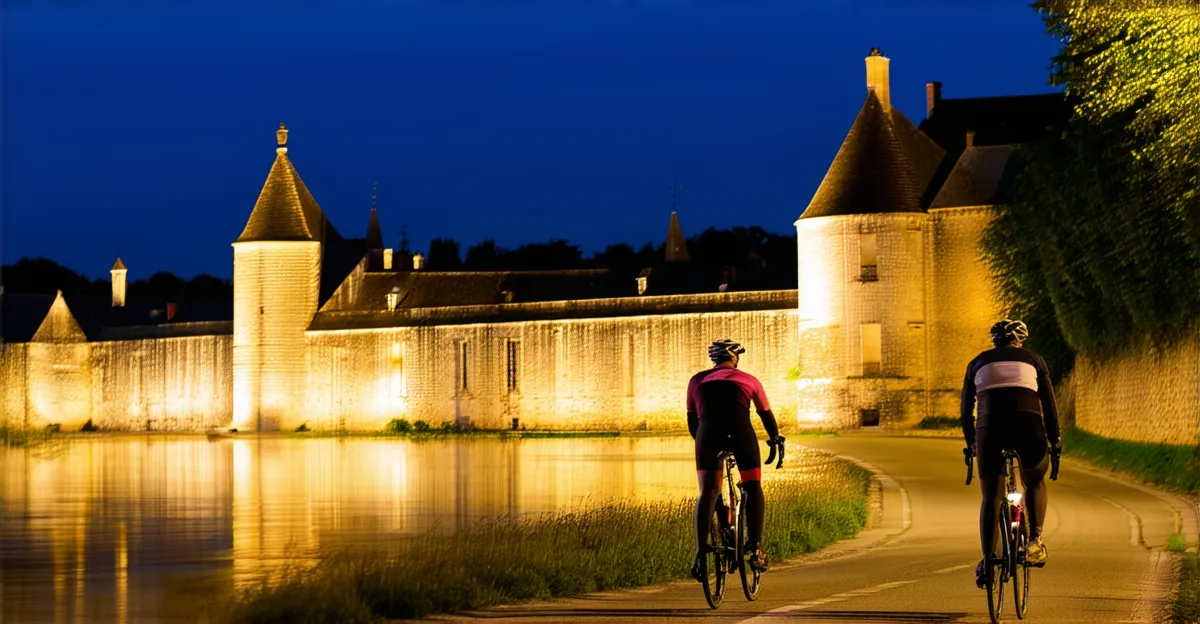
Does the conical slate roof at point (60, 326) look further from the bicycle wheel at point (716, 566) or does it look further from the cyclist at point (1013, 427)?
the cyclist at point (1013, 427)

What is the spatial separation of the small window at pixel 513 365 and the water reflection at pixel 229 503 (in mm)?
9411

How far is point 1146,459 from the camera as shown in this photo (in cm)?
2784

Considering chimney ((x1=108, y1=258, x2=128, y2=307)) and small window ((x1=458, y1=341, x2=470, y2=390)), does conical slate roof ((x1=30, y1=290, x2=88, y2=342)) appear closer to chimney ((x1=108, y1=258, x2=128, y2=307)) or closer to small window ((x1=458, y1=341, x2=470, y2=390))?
chimney ((x1=108, y1=258, x2=128, y2=307))

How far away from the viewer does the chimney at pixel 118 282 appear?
94.4 m

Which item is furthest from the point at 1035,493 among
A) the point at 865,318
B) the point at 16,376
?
the point at 16,376

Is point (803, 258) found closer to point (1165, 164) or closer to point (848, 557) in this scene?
point (1165, 164)

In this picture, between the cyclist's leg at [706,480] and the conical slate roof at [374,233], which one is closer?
the cyclist's leg at [706,480]

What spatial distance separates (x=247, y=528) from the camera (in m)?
25.3

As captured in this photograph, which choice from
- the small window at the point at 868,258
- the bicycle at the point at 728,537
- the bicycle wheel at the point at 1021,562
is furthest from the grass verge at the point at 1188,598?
the small window at the point at 868,258

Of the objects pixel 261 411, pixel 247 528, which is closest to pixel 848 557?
pixel 247 528

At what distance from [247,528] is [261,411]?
152ft

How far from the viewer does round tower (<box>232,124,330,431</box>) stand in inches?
2776

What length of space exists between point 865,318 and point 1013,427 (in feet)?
140

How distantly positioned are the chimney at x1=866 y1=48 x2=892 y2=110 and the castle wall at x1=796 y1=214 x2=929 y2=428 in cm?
413
